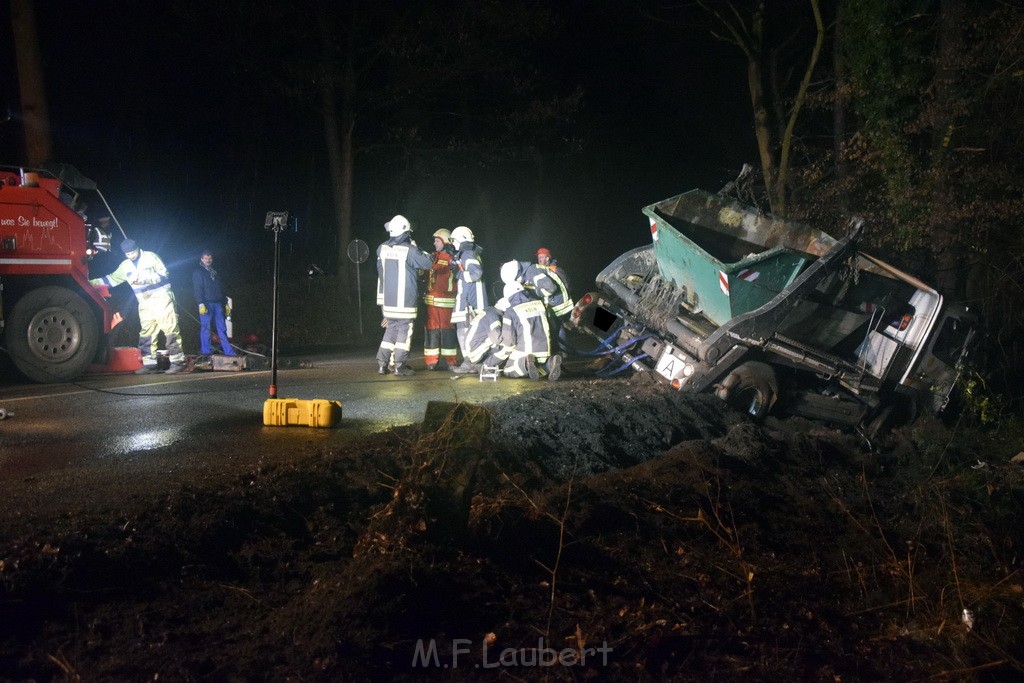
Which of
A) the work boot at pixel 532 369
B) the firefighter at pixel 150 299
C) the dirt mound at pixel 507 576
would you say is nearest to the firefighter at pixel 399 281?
the work boot at pixel 532 369

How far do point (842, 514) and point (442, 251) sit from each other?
7326mm

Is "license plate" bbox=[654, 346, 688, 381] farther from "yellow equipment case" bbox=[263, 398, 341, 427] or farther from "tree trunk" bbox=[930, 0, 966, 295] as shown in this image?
"tree trunk" bbox=[930, 0, 966, 295]

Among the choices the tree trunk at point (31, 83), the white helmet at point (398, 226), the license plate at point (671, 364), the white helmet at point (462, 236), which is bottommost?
the license plate at point (671, 364)

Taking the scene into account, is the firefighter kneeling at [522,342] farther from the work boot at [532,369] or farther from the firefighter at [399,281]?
the firefighter at [399,281]

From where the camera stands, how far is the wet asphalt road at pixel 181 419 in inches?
263

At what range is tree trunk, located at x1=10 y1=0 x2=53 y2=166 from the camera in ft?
44.0

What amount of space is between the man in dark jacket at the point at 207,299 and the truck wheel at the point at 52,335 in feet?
6.87

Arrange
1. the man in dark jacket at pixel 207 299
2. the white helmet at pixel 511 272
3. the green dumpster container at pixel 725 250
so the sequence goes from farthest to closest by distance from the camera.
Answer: the man in dark jacket at pixel 207 299 < the white helmet at pixel 511 272 < the green dumpster container at pixel 725 250

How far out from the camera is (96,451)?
23.7 ft

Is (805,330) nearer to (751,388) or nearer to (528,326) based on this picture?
(751,388)

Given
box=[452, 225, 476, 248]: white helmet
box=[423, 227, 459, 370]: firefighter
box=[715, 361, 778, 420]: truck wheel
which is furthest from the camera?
box=[423, 227, 459, 370]: firefighter

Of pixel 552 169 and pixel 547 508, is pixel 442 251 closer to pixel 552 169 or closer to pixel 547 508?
pixel 547 508

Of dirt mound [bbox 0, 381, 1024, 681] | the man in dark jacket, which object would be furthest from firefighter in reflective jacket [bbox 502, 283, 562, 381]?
the man in dark jacket

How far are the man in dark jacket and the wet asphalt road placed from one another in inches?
57.1
